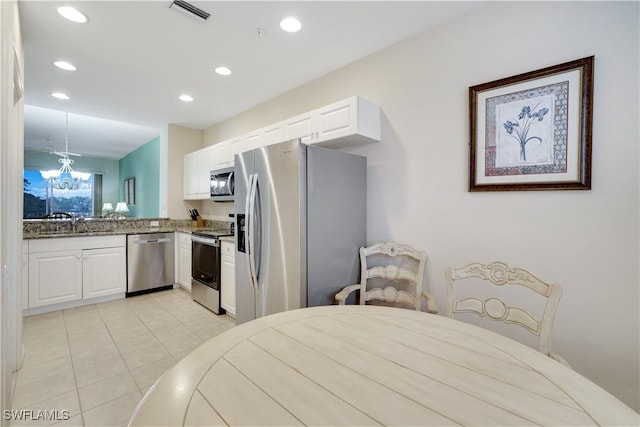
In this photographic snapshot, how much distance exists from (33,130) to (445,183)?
289 inches

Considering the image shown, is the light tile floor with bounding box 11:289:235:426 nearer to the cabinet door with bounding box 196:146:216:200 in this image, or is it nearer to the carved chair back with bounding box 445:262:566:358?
the cabinet door with bounding box 196:146:216:200

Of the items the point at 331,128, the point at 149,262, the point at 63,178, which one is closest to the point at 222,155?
the point at 149,262

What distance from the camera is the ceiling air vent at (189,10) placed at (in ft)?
6.47

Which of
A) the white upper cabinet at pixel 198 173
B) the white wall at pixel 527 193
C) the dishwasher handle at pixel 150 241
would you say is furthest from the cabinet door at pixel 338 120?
the dishwasher handle at pixel 150 241

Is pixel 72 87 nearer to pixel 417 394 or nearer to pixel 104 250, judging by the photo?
pixel 104 250

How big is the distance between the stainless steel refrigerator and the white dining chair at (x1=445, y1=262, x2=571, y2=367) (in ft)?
3.24

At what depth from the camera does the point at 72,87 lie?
3.32 metres

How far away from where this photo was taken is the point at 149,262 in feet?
13.9

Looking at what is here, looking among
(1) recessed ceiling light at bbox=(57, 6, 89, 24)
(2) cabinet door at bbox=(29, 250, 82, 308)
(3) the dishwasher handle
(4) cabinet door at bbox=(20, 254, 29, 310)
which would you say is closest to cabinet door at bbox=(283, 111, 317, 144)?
(1) recessed ceiling light at bbox=(57, 6, 89, 24)

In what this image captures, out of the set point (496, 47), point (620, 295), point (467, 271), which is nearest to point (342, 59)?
point (496, 47)

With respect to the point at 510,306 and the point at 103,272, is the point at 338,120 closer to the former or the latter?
the point at 510,306

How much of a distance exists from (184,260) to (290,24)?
11.4ft

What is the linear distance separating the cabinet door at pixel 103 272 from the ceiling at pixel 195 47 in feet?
6.44

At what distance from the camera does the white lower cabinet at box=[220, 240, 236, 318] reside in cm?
327
